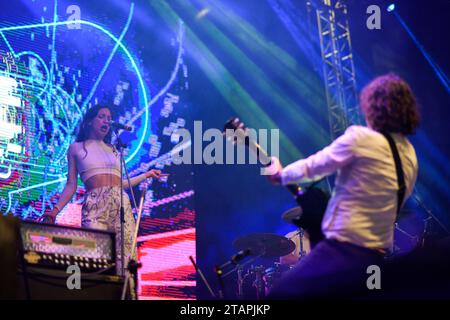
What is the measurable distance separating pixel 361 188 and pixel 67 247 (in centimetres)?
209

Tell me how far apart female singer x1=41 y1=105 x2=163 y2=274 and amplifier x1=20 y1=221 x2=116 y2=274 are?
4.58 feet

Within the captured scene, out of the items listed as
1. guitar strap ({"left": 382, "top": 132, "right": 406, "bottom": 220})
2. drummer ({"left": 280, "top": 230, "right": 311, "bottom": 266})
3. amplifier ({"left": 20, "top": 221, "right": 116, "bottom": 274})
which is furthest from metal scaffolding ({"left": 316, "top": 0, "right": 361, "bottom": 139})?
guitar strap ({"left": 382, "top": 132, "right": 406, "bottom": 220})

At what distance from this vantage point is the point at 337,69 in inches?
321

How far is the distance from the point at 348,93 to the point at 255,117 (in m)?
1.47

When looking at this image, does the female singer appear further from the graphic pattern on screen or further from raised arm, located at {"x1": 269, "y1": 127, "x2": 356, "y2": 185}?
raised arm, located at {"x1": 269, "y1": 127, "x2": 356, "y2": 185}

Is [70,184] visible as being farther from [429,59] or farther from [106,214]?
[429,59]

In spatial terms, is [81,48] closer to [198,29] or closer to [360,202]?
[198,29]

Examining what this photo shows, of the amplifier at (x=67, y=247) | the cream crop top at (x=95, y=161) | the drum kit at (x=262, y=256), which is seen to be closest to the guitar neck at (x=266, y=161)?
the amplifier at (x=67, y=247)

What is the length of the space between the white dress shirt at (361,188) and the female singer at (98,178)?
2.91 metres

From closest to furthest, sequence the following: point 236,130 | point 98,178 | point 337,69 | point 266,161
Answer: point 266,161
point 236,130
point 98,178
point 337,69

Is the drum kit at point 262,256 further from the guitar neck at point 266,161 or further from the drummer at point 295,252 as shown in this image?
the guitar neck at point 266,161

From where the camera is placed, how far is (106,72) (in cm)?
743

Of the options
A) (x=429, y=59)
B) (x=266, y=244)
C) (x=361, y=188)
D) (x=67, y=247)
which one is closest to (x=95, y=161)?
(x=67, y=247)

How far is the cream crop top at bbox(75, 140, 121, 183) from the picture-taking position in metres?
5.91
